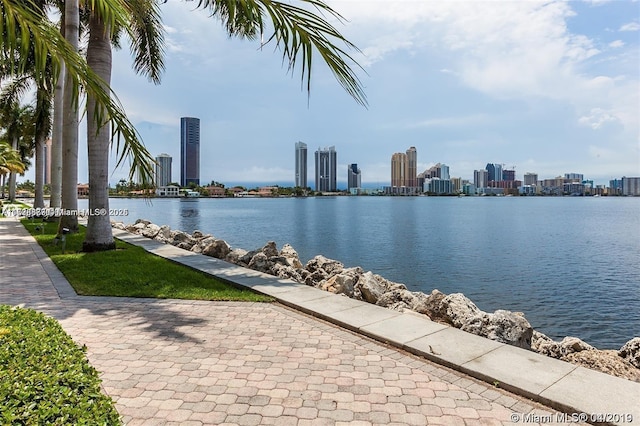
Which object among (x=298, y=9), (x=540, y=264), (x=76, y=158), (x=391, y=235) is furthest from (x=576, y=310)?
(x=391, y=235)

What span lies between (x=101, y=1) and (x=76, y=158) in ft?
48.4

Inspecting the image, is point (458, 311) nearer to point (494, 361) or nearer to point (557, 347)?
point (557, 347)

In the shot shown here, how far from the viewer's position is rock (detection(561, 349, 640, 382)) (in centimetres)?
627

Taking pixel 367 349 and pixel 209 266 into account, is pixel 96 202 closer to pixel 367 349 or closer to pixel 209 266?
pixel 209 266

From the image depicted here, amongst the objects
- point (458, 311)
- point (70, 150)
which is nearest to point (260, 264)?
point (458, 311)

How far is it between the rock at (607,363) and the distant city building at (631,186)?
225 metres

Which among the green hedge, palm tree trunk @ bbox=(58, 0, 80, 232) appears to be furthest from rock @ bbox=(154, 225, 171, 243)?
the green hedge

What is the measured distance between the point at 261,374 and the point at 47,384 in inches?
95.2

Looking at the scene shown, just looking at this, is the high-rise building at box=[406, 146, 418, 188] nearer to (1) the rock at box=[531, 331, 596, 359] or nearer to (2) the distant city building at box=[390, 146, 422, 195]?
(2) the distant city building at box=[390, 146, 422, 195]

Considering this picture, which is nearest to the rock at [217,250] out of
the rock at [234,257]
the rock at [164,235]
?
the rock at [234,257]

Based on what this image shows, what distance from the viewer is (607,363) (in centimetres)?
647

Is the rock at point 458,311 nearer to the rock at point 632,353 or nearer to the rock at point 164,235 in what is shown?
the rock at point 632,353

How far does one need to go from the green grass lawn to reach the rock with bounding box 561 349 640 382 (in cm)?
559

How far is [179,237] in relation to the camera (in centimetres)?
1822
